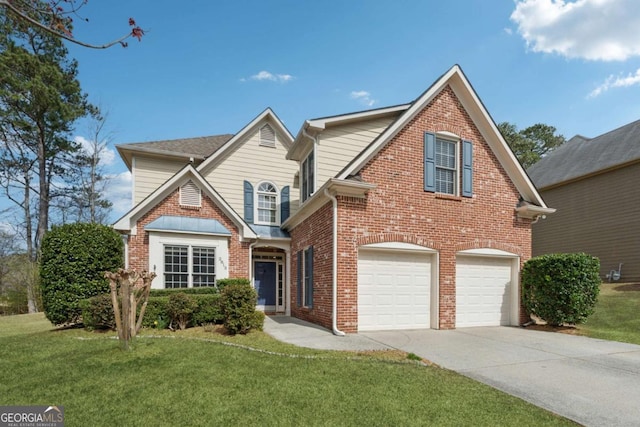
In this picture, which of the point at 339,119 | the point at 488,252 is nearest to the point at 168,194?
the point at 339,119

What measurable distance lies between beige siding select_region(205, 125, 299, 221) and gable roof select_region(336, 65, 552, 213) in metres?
6.73

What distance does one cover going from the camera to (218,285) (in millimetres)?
12320

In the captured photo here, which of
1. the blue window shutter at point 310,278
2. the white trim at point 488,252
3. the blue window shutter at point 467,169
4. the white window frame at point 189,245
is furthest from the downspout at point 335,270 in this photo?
the white window frame at point 189,245

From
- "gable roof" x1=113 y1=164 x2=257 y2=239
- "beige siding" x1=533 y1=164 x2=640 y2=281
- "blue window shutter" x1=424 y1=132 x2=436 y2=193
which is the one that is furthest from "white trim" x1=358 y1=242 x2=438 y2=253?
"beige siding" x1=533 y1=164 x2=640 y2=281

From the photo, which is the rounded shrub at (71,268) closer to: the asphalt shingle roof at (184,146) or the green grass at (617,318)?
the asphalt shingle roof at (184,146)

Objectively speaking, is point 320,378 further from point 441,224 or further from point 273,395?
point 441,224

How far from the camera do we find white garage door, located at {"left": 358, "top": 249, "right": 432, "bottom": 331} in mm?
10109

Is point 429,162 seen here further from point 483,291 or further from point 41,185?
point 41,185

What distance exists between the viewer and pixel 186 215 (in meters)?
12.8

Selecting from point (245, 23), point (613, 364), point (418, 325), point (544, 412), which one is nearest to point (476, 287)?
point (418, 325)

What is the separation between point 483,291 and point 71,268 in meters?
11.9

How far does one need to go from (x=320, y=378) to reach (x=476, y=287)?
777cm

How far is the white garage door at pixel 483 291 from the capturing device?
11219 mm

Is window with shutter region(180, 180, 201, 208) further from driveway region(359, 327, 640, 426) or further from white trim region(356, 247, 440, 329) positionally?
driveway region(359, 327, 640, 426)
